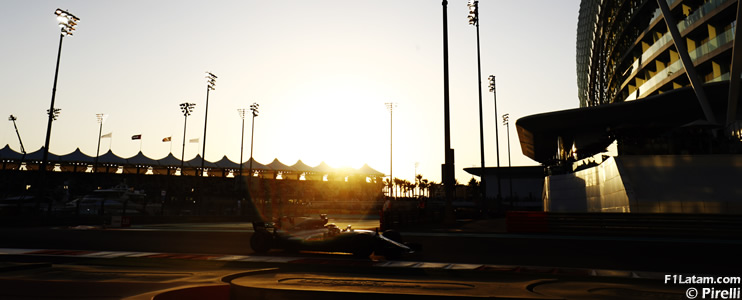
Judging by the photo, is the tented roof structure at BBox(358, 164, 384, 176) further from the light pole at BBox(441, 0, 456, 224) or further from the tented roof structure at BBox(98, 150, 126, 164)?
the light pole at BBox(441, 0, 456, 224)

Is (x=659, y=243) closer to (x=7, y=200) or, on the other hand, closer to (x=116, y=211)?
(x=116, y=211)

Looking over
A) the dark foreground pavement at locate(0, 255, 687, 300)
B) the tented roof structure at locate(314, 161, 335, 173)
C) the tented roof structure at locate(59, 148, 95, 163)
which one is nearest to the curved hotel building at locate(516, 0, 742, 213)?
the dark foreground pavement at locate(0, 255, 687, 300)

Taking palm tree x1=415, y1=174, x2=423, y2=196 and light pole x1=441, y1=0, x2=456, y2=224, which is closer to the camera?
light pole x1=441, y1=0, x2=456, y2=224

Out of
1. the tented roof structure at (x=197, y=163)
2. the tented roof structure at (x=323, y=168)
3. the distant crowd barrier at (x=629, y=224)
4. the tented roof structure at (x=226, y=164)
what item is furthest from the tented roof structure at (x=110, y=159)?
the distant crowd barrier at (x=629, y=224)

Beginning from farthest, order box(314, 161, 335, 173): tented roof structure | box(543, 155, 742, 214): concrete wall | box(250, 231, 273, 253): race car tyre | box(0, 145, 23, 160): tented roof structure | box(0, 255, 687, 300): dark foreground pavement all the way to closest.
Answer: box(314, 161, 335, 173): tented roof structure, box(0, 145, 23, 160): tented roof structure, box(543, 155, 742, 214): concrete wall, box(250, 231, 273, 253): race car tyre, box(0, 255, 687, 300): dark foreground pavement

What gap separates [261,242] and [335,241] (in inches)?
88.8

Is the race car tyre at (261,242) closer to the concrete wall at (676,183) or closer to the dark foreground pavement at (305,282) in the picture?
the dark foreground pavement at (305,282)

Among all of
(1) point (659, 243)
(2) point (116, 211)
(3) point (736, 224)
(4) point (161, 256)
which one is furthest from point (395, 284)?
(2) point (116, 211)

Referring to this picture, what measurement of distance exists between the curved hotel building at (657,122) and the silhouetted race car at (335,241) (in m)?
17.0

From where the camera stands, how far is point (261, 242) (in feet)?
38.0

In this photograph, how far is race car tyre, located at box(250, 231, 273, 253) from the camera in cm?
1153

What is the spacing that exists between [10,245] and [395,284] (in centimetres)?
1335

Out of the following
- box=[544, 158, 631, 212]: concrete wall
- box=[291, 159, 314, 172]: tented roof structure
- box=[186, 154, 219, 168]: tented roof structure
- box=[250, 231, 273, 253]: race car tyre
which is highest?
box=[291, 159, 314, 172]: tented roof structure

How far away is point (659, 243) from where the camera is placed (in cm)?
1400
